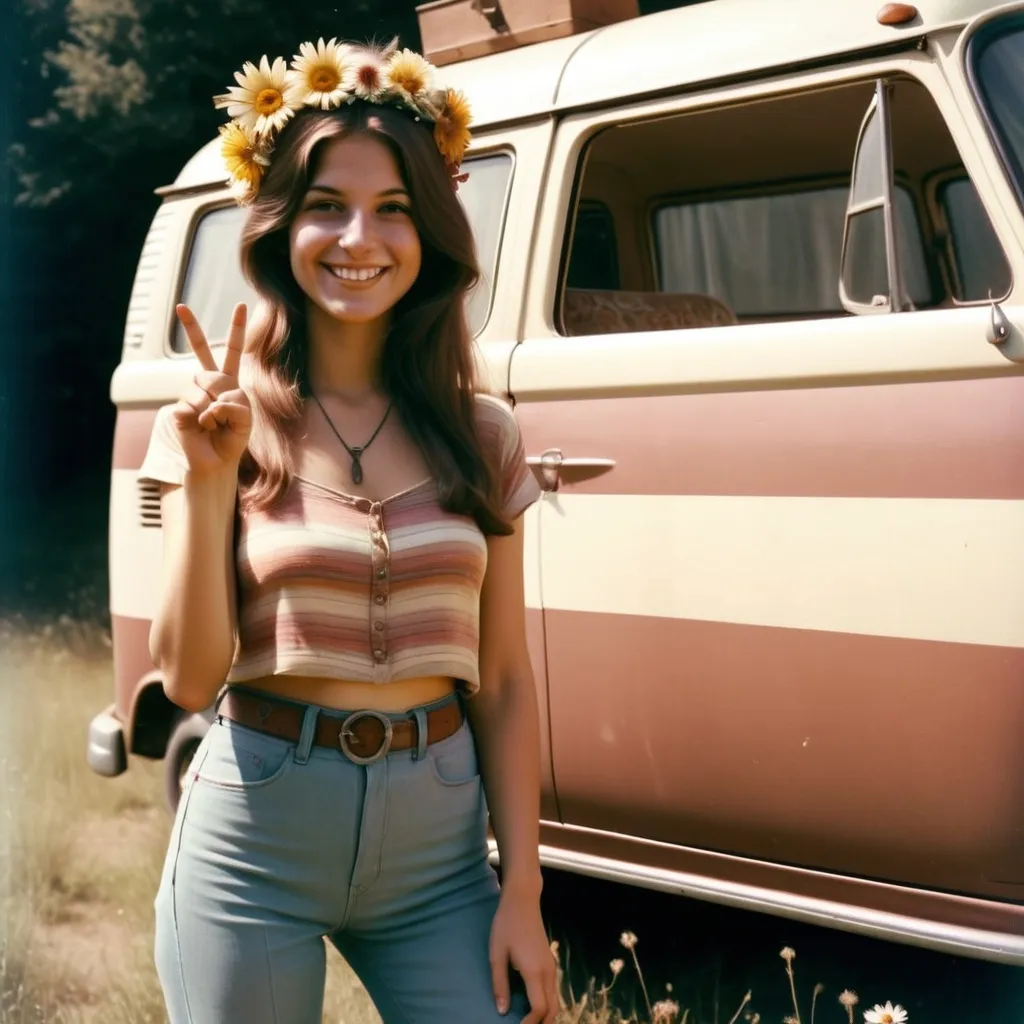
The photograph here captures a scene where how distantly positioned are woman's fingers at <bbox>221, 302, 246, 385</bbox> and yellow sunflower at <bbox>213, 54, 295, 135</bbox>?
1.05 feet

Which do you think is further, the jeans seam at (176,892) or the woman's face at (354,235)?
the woman's face at (354,235)

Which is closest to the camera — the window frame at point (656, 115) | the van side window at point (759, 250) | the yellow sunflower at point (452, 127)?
the yellow sunflower at point (452, 127)

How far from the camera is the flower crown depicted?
211 cm

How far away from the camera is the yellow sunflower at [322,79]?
2104mm

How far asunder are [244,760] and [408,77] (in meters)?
1.01

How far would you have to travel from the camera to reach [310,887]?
1868mm

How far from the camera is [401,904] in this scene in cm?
192

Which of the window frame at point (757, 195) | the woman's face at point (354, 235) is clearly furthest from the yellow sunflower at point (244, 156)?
the window frame at point (757, 195)

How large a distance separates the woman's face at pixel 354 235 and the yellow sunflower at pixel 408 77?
99 millimetres

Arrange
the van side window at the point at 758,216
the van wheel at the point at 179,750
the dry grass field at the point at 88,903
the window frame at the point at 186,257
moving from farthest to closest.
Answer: the window frame at the point at 186,257 → the van wheel at the point at 179,750 → the van side window at the point at 758,216 → the dry grass field at the point at 88,903

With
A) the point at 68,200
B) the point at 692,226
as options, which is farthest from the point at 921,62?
the point at 68,200

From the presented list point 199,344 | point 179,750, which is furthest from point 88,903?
point 199,344

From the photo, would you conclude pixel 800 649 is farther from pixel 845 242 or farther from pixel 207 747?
pixel 207 747

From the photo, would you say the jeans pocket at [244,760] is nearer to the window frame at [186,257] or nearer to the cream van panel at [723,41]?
the cream van panel at [723,41]
